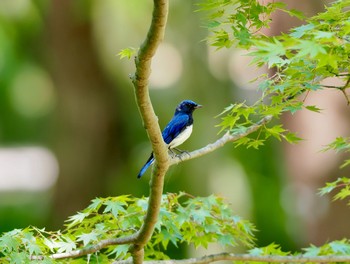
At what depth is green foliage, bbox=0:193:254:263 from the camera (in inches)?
88.8

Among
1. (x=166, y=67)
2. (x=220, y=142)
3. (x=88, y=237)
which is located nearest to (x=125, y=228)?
(x=88, y=237)

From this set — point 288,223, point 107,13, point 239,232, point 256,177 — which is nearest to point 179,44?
point 107,13

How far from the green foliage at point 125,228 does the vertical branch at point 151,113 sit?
145 mm

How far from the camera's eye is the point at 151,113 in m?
1.96

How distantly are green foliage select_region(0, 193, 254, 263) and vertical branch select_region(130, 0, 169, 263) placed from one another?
145mm

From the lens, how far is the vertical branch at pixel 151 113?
168 cm

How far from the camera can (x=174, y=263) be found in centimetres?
260

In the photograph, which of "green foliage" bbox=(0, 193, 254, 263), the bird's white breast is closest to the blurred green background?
the bird's white breast

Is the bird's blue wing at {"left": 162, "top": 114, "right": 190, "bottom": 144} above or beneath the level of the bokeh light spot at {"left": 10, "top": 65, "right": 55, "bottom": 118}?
beneath

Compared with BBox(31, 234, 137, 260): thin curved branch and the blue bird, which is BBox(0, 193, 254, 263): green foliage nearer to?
BBox(31, 234, 137, 260): thin curved branch

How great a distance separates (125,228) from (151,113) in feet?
2.42

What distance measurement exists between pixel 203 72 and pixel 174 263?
227 inches

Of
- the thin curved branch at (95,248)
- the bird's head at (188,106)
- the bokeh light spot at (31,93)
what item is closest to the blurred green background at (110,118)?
the bokeh light spot at (31,93)

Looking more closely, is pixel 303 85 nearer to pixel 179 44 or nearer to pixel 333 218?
pixel 333 218
